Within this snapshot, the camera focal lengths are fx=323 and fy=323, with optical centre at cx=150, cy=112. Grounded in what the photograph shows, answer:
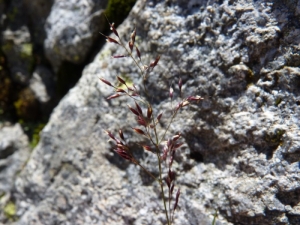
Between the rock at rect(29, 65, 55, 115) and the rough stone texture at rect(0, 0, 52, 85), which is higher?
the rough stone texture at rect(0, 0, 52, 85)

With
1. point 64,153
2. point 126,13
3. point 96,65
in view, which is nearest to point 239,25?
point 126,13

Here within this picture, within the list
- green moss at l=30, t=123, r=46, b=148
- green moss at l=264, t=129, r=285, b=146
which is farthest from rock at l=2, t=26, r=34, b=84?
green moss at l=264, t=129, r=285, b=146

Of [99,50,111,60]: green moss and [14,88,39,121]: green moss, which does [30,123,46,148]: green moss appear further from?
[99,50,111,60]: green moss

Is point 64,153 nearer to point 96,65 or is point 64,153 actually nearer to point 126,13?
point 96,65

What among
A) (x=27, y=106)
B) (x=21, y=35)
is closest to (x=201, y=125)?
(x=27, y=106)

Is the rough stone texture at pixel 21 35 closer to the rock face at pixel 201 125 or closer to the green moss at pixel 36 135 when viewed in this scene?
the green moss at pixel 36 135
